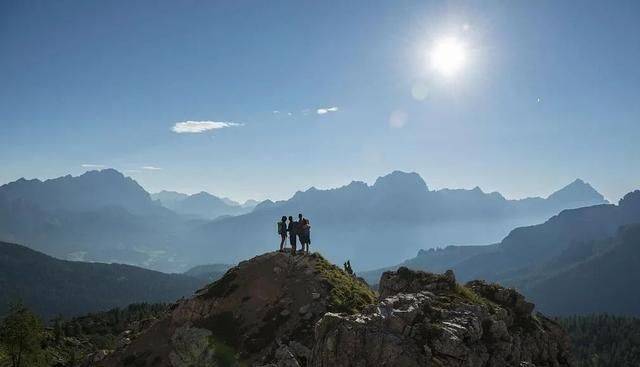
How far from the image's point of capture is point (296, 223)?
58.0m

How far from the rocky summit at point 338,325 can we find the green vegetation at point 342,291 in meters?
0.14

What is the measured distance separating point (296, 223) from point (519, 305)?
29.3 metres

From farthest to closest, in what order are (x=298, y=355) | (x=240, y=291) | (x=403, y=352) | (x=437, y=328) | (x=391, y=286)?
(x=240, y=291) → (x=298, y=355) → (x=391, y=286) → (x=437, y=328) → (x=403, y=352)

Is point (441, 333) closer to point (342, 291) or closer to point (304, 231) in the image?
point (342, 291)

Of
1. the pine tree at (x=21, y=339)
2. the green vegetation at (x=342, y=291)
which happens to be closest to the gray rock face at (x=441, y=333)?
the green vegetation at (x=342, y=291)

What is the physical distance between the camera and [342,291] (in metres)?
49.9

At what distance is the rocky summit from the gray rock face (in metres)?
0.06

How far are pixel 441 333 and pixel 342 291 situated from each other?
24800mm

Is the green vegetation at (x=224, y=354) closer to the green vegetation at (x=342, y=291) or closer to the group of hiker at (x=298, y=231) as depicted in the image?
the green vegetation at (x=342, y=291)

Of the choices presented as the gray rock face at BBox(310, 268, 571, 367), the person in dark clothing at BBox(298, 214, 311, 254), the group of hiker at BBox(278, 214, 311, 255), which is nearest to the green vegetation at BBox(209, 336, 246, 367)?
the group of hiker at BBox(278, 214, 311, 255)

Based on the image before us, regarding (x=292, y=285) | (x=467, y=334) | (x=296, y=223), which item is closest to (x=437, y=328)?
(x=467, y=334)

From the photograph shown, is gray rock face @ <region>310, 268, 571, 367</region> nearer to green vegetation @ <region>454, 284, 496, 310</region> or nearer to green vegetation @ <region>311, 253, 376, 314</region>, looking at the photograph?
green vegetation @ <region>454, 284, 496, 310</region>

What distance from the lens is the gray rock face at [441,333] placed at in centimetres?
2453

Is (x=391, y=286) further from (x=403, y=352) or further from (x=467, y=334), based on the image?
(x=403, y=352)
